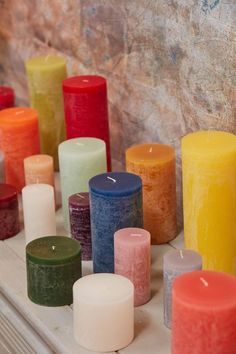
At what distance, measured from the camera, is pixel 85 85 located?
133 centimetres

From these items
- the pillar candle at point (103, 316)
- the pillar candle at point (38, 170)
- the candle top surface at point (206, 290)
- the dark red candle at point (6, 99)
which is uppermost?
the dark red candle at point (6, 99)

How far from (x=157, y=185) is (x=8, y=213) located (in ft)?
0.79

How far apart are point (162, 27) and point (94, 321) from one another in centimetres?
51

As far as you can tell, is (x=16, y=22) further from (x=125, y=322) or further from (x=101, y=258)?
(x=125, y=322)

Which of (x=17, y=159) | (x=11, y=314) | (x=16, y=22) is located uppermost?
(x=16, y=22)

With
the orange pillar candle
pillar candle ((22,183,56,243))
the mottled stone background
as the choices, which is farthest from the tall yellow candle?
the orange pillar candle

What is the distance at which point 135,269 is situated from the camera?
1.07 meters

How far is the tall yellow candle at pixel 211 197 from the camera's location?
42.2 inches

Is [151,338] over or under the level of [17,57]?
under

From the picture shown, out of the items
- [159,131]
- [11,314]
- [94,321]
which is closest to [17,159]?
[159,131]

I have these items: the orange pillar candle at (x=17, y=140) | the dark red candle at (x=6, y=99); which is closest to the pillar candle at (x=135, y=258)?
the orange pillar candle at (x=17, y=140)

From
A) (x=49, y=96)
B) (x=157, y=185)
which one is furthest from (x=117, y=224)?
(x=49, y=96)

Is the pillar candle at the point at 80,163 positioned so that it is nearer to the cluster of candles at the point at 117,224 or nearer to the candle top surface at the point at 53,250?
the cluster of candles at the point at 117,224

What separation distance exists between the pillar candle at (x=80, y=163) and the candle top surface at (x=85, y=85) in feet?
0.31
